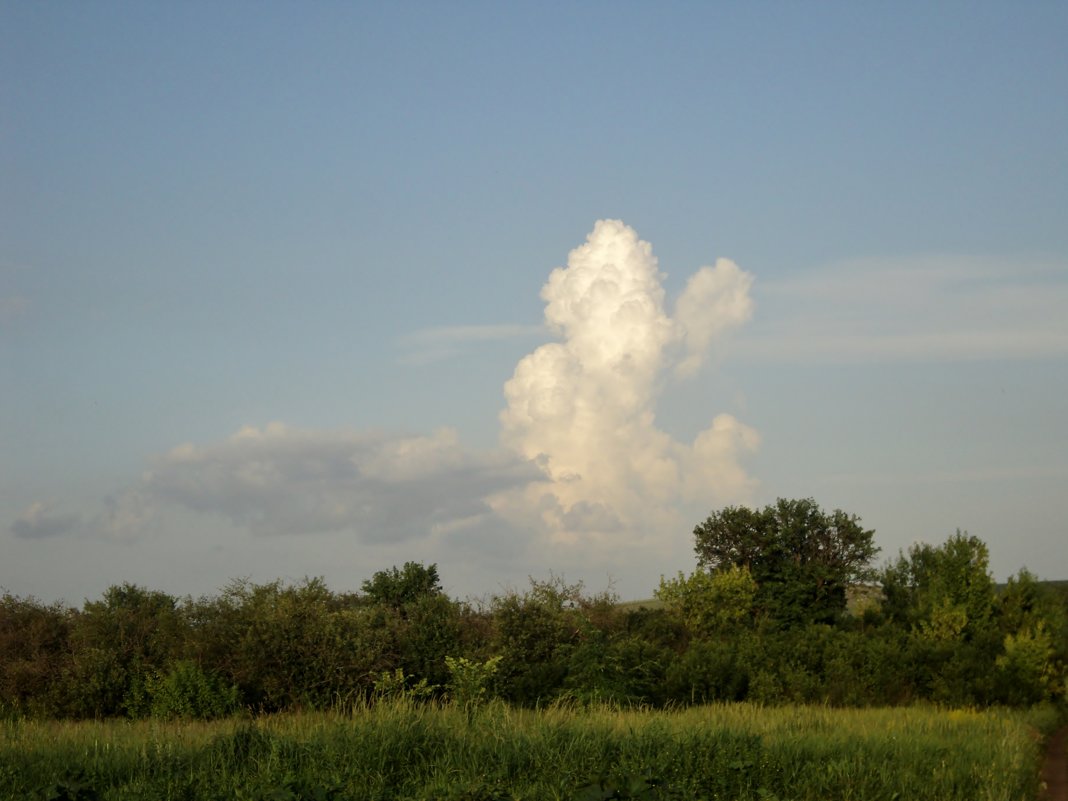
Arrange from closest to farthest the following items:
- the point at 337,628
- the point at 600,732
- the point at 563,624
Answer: the point at 600,732, the point at 337,628, the point at 563,624

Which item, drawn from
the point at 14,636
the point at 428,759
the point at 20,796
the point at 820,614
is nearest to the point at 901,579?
the point at 820,614

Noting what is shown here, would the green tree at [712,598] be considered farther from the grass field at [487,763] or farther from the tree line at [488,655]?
the grass field at [487,763]

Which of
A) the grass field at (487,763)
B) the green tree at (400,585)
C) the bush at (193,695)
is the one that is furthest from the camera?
the green tree at (400,585)

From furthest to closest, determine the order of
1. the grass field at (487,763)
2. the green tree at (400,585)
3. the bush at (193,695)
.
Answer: the green tree at (400,585) → the bush at (193,695) → the grass field at (487,763)

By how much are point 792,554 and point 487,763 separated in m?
42.7

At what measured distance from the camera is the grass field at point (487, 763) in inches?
486

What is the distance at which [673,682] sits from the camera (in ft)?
96.3

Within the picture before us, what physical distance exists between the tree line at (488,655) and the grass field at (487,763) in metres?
6.54

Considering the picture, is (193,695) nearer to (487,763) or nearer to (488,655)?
(488,655)

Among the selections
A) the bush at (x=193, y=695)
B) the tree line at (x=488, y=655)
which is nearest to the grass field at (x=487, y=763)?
the tree line at (x=488, y=655)

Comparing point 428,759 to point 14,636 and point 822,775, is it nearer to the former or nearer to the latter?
point 822,775

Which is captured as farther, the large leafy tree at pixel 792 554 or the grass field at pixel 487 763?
the large leafy tree at pixel 792 554

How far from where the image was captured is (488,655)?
31906mm

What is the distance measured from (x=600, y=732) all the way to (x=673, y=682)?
1487 centimetres
